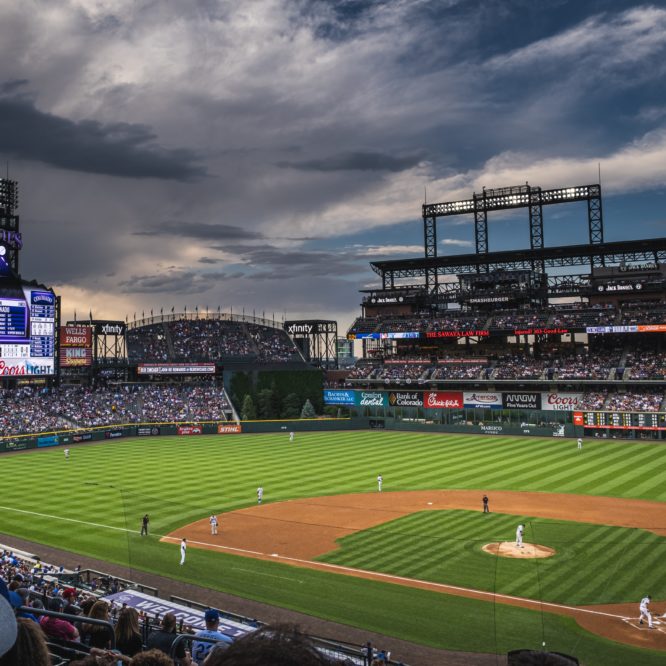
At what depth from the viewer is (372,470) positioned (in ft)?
157

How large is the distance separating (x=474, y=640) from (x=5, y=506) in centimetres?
2861

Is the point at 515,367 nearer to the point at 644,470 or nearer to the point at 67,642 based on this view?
the point at 644,470

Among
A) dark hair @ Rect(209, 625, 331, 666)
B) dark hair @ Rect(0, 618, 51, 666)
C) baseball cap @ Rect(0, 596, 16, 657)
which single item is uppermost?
dark hair @ Rect(209, 625, 331, 666)

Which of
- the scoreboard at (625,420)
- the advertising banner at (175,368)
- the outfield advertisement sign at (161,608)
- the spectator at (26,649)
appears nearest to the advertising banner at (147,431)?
the advertising banner at (175,368)

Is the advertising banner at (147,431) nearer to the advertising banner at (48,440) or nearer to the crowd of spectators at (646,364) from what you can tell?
the advertising banner at (48,440)

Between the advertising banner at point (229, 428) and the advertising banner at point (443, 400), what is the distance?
21102mm

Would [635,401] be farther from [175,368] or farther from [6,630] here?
[6,630]

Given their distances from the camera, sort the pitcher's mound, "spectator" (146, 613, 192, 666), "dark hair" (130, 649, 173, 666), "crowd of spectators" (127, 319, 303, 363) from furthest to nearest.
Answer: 1. "crowd of spectators" (127, 319, 303, 363)
2. the pitcher's mound
3. "spectator" (146, 613, 192, 666)
4. "dark hair" (130, 649, 173, 666)

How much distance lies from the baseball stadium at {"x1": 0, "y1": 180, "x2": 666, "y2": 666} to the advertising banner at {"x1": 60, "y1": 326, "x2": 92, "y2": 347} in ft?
1.19

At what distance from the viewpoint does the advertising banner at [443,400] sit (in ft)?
245

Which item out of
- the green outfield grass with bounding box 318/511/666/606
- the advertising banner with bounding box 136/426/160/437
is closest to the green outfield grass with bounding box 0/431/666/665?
the green outfield grass with bounding box 318/511/666/606

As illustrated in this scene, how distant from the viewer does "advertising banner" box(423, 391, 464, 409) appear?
74812mm

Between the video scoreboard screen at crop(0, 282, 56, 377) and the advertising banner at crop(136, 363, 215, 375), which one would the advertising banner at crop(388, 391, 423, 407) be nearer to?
the advertising banner at crop(136, 363, 215, 375)

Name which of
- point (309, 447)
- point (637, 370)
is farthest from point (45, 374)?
point (637, 370)
